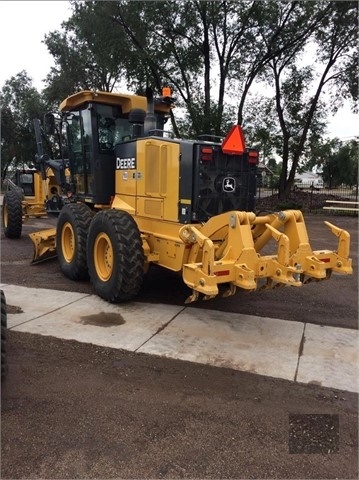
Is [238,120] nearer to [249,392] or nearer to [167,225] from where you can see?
[167,225]

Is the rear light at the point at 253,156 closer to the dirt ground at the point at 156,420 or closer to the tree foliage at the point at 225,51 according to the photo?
the dirt ground at the point at 156,420

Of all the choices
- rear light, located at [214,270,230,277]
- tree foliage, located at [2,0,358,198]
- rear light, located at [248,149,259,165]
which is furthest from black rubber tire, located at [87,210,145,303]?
tree foliage, located at [2,0,358,198]

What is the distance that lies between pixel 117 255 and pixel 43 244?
10.8 ft

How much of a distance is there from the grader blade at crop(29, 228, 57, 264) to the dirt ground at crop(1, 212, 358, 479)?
3.64 metres

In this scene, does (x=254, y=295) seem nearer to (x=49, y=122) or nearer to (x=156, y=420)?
(x=156, y=420)

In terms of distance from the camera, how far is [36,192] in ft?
40.0

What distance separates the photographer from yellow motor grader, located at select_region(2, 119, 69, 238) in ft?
28.8

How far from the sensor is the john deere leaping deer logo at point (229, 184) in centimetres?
562

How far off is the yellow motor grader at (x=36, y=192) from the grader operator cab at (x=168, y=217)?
5.36 feet

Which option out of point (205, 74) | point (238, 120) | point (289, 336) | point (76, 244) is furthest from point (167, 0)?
point (289, 336)

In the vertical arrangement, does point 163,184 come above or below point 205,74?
below

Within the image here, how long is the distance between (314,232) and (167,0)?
12.0 meters

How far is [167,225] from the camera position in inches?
223

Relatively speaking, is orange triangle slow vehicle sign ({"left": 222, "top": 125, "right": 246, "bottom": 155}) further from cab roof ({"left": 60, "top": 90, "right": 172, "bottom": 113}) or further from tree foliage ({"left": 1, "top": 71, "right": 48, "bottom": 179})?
tree foliage ({"left": 1, "top": 71, "right": 48, "bottom": 179})
